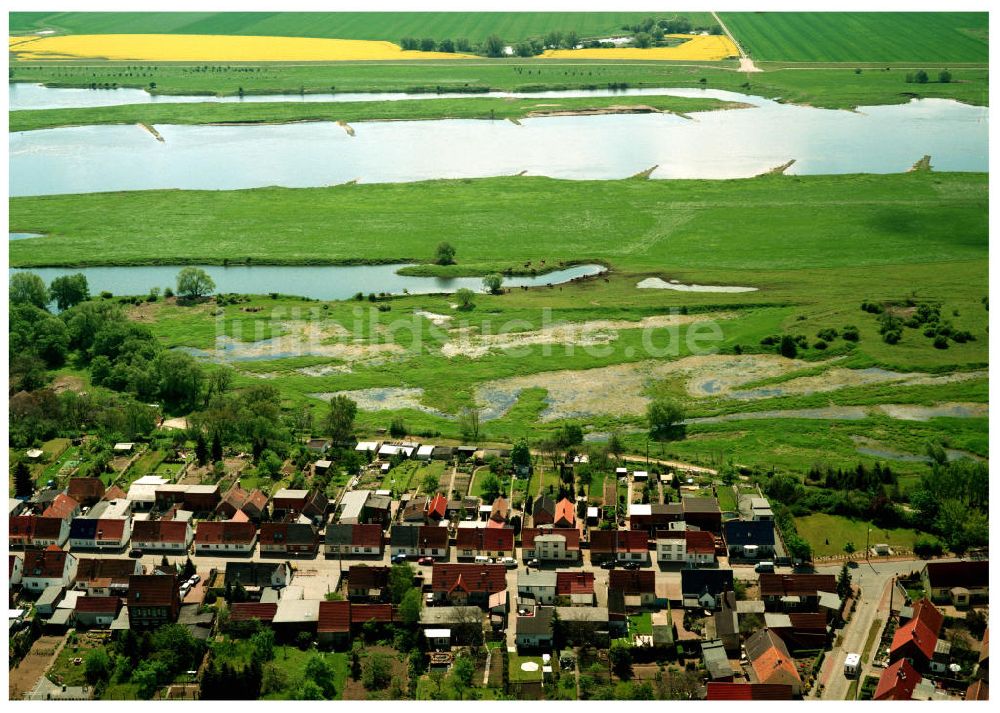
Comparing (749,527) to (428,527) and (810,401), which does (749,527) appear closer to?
(428,527)

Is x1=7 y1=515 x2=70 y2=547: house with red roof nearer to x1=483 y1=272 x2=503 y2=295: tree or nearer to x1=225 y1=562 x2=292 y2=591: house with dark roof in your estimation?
x1=225 y1=562 x2=292 y2=591: house with dark roof

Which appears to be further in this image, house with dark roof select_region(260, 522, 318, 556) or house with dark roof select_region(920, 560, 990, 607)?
house with dark roof select_region(260, 522, 318, 556)

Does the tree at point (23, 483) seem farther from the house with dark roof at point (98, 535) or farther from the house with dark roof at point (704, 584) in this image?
the house with dark roof at point (704, 584)

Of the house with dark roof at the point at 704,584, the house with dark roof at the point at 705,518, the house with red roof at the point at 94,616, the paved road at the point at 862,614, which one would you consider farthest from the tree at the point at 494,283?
the house with red roof at the point at 94,616

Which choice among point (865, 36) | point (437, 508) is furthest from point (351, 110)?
point (437, 508)

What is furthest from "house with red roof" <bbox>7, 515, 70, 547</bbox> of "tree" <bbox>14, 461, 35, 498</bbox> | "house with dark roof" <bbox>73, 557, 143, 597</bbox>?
"tree" <bbox>14, 461, 35, 498</bbox>

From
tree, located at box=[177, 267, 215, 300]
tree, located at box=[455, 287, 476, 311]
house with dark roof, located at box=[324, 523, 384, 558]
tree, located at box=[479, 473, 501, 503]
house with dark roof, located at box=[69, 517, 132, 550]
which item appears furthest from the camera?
tree, located at box=[177, 267, 215, 300]
